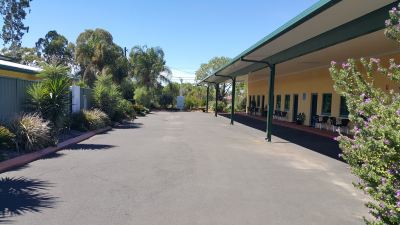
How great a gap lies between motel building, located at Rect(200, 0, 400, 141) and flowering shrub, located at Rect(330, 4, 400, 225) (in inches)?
172

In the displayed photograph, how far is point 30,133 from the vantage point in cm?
1189

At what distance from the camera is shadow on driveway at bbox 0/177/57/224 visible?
242 inches

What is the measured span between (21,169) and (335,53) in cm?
1384

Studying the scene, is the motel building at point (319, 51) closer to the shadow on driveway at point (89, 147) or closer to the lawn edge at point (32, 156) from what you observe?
the shadow on driveway at point (89, 147)

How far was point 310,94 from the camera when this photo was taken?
89.7 ft

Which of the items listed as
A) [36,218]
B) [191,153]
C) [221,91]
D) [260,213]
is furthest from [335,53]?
[221,91]

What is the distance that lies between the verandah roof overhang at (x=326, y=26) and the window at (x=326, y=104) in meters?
9.13

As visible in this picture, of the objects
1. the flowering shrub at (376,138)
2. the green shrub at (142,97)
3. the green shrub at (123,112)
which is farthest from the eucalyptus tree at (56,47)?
the flowering shrub at (376,138)

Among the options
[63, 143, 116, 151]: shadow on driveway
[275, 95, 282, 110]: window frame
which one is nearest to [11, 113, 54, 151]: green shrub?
[63, 143, 116, 151]: shadow on driveway

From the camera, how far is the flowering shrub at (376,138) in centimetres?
395

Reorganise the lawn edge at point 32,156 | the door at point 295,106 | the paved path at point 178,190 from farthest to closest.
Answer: the door at point 295,106
the lawn edge at point 32,156
the paved path at point 178,190

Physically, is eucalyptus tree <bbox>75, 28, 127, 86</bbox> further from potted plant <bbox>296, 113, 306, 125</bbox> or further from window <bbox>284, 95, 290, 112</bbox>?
potted plant <bbox>296, 113, 306, 125</bbox>

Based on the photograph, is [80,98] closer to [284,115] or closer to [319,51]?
[319,51]

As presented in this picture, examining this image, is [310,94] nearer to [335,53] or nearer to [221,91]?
[335,53]
